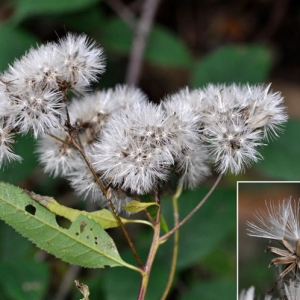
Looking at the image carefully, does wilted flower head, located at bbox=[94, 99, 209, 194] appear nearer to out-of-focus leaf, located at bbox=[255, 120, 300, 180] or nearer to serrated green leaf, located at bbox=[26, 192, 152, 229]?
serrated green leaf, located at bbox=[26, 192, 152, 229]

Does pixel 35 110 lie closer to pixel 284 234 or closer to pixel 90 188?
pixel 90 188

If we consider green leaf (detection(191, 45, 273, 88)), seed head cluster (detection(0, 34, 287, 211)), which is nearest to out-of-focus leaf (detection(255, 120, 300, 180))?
green leaf (detection(191, 45, 273, 88))

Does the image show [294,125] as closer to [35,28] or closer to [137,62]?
[137,62]

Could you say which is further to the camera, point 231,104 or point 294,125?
point 294,125

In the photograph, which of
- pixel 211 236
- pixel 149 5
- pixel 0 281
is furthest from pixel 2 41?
pixel 211 236

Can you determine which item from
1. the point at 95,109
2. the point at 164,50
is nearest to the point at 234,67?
the point at 164,50

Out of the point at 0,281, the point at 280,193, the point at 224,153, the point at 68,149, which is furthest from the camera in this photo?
the point at 280,193
